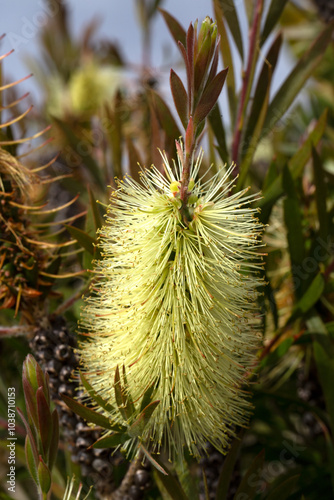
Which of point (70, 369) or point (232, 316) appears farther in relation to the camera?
point (70, 369)

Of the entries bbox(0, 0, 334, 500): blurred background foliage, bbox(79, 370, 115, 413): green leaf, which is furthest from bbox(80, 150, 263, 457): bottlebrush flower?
bbox(0, 0, 334, 500): blurred background foliage

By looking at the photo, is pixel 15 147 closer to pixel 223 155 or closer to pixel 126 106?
pixel 223 155

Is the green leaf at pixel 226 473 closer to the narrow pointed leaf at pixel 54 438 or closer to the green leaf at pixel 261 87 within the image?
the narrow pointed leaf at pixel 54 438

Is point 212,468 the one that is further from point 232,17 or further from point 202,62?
point 232,17

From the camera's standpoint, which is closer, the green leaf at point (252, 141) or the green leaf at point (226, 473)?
the green leaf at point (226, 473)

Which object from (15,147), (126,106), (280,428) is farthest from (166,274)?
(126,106)

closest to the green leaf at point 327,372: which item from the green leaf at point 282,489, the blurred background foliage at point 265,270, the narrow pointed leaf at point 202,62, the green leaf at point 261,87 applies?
the blurred background foliage at point 265,270

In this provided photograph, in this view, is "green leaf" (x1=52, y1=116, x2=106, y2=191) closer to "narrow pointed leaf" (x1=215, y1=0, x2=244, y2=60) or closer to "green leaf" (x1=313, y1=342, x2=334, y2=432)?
"narrow pointed leaf" (x1=215, y1=0, x2=244, y2=60)
